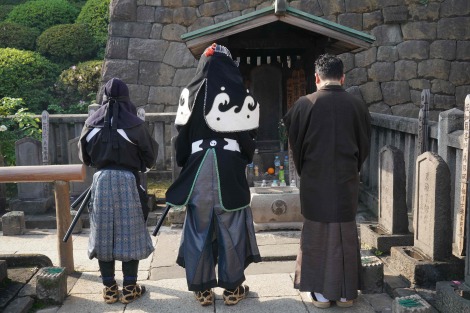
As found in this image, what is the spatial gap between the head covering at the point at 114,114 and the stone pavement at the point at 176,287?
134cm

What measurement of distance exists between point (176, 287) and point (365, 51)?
8120 mm

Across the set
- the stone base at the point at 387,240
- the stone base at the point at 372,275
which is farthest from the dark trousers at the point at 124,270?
the stone base at the point at 387,240

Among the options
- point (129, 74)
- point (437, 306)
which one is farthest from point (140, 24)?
point (437, 306)

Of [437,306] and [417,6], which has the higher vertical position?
[417,6]

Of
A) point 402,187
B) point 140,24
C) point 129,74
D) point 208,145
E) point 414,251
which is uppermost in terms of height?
point 140,24

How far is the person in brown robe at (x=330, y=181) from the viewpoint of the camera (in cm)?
385

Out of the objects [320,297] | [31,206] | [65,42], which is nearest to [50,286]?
[320,297]

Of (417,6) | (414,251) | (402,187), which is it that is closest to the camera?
(414,251)

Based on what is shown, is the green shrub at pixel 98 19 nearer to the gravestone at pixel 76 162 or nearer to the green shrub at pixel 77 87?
the green shrub at pixel 77 87

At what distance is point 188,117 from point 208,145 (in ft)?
0.90

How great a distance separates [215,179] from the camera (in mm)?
3969

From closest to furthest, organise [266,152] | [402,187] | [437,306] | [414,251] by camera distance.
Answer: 1. [437,306]
2. [414,251]
3. [402,187]
4. [266,152]

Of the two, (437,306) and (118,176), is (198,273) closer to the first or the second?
(118,176)

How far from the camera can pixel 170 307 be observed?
4.08m
